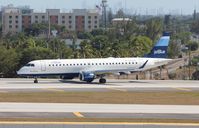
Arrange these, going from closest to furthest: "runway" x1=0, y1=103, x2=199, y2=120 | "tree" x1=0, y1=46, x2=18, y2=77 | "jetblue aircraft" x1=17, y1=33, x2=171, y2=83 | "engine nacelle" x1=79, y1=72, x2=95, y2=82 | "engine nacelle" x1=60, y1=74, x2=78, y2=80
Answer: "runway" x1=0, y1=103, x2=199, y2=120 → "engine nacelle" x1=79, y1=72, x2=95, y2=82 → "jetblue aircraft" x1=17, y1=33, x2=171, y2=83 → "engine nacelle" x1=60, y1=74, x2=78, y2=80 → "tree" x1=0, y1=46, x2=18, y2=77

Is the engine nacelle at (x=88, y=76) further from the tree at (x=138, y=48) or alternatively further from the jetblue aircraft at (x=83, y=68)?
the tree at (x=138, y=48)

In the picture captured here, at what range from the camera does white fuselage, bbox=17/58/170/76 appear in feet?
229

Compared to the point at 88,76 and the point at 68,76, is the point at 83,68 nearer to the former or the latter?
the point at 88,76

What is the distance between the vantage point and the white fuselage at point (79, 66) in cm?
6975

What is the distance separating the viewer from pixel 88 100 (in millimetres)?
48562

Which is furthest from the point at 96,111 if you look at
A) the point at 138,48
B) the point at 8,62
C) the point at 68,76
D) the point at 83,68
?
the point at 138,48

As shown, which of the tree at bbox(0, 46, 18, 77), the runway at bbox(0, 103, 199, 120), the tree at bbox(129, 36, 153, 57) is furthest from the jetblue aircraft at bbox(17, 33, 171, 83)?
the tree at bbox(129, 36, 153, 57)

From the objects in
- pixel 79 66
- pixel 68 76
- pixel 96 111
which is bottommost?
pixel 96 111

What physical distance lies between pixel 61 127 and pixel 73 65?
46688mm

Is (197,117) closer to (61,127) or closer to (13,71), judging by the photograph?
(61,127)

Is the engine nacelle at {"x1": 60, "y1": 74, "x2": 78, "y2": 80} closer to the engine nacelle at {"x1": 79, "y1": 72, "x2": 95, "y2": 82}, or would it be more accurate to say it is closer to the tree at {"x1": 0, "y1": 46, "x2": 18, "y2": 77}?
the engine nacelle at {"x1": 79, "y1": 72, "x2": 95, "y2": 82}

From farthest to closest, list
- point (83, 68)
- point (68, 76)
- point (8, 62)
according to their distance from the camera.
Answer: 1. point (8, 62)
2. point (68, 76)
3. point (83, 68)

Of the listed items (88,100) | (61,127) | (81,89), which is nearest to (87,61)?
(81,89)

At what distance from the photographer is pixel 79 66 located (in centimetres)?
7050
